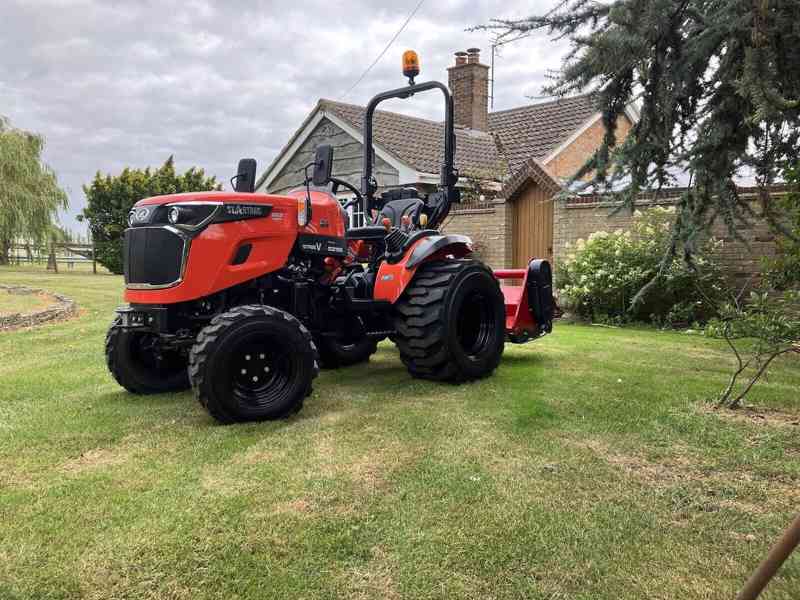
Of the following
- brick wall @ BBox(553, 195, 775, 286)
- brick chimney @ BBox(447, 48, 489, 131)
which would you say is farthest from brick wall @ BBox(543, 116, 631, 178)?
brick wall @ BBox(553, 195, 775, 286)

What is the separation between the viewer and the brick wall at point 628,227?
910cm

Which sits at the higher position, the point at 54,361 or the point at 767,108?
the point at 767,108

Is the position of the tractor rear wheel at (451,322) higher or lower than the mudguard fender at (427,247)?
lower

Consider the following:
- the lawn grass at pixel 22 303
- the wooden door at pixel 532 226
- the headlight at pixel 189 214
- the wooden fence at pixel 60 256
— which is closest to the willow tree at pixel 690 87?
the headlight at pixel 189 214

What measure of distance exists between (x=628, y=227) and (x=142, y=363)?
26.7 ft

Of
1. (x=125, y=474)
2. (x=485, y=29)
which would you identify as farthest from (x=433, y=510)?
(x=485, y=29)

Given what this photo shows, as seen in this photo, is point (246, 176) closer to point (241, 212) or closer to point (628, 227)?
point (241, 212)

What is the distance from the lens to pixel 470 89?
1788cm

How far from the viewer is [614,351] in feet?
23.0

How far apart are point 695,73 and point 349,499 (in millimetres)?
3156

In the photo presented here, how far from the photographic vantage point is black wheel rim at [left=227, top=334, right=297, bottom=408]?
3984mm

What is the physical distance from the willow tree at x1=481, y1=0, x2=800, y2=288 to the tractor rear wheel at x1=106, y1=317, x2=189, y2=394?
3226 mm

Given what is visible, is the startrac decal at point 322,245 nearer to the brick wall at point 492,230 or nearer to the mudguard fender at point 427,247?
the mudguard fender at point 427,247

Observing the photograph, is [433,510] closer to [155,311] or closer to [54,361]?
[155,311]
